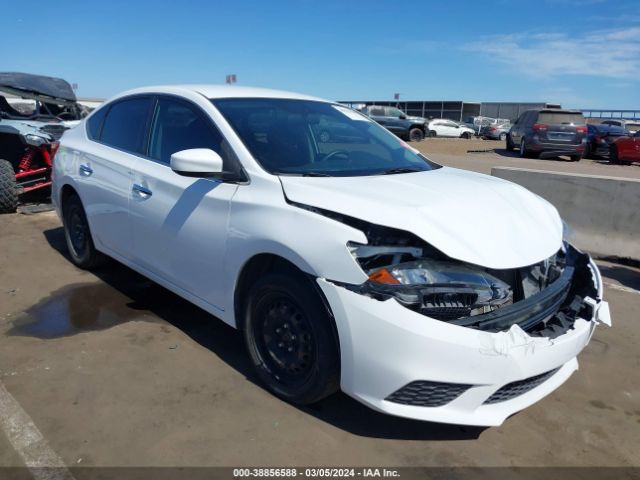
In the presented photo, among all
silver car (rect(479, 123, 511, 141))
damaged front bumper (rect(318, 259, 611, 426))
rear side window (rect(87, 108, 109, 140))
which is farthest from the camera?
silver car (rect(479, 123, 511, 141))

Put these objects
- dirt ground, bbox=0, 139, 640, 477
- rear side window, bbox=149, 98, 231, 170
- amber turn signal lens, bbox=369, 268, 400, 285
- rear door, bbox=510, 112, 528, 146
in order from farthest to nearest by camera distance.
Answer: rear door, bbox=510, 112, 528, 146 < rear side window, bbox=149, 98, 231, 170 < dirt ground, bbox=0, 139, 640, 477 < amber turn signal lens, bbox=369, 268, 400, 285

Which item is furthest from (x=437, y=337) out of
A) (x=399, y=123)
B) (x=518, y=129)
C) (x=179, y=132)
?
(x=399, y=123)

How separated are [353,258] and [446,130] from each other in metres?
41.3

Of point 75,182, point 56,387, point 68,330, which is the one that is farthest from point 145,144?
point 56,387

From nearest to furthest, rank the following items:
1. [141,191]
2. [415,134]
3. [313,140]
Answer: [313,140]
[141,191]
[415,134]

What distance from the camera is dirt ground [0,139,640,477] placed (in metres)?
2.55

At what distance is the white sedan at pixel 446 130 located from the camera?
134ft

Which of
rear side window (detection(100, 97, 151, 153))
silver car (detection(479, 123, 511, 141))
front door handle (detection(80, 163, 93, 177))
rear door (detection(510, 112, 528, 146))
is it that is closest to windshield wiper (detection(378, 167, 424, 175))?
rear side window (detection(100, 97, 151, 153))

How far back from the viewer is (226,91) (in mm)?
3764

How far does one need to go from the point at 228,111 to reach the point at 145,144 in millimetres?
883

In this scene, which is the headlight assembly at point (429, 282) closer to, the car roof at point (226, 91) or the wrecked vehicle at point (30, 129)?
the car roof at point (226, 91)

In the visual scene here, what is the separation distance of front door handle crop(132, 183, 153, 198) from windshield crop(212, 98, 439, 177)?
2.60ft

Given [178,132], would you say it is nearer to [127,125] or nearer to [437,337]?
[127,125]

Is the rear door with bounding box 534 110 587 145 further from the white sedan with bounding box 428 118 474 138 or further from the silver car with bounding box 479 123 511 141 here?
the white sedan with bounding box 428 118 474 138
